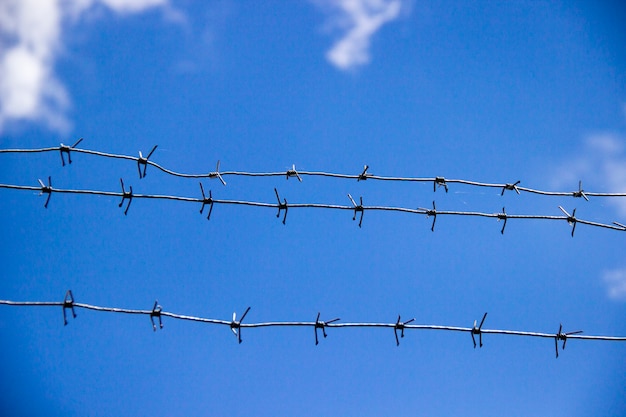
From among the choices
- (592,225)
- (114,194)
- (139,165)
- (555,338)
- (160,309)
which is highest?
(139,165)

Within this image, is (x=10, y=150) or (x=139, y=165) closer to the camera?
(x=10, y=150)

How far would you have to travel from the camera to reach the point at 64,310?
304 cm

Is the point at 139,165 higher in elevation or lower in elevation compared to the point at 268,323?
higher

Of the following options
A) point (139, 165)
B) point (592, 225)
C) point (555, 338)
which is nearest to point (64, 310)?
point (139, 165)

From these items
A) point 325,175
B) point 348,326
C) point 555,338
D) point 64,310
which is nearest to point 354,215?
point 325,175

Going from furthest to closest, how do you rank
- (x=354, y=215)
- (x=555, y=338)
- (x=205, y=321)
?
(x=354, y=215), (x=555, y=338), (x=205, y=321)

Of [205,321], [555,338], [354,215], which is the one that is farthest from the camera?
[354,215]

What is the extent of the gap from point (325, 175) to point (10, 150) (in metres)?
1.83

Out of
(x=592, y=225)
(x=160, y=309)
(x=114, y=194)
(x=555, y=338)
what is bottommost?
(x=555, y=338)

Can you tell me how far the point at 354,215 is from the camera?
3.46 metres

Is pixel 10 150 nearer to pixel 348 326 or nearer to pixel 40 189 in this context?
pixel 40 189

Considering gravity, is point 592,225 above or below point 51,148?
below

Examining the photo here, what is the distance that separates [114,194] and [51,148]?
0.53 meters

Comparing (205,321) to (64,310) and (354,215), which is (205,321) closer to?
(64,310)
